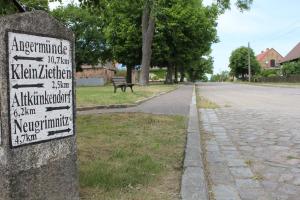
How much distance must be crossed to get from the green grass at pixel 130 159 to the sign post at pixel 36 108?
2.96 feet

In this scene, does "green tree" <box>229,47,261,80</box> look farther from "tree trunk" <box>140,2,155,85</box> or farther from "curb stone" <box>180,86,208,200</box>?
"curb stone" <box>180,86,208,200</box>

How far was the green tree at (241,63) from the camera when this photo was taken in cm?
11100

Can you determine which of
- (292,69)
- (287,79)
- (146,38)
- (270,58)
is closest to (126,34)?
(146,38)

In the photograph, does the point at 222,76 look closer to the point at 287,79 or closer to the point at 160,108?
the point at 287,79

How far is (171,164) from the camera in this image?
6312 mm

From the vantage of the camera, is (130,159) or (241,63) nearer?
(130,159)

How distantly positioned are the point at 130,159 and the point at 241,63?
365 ft

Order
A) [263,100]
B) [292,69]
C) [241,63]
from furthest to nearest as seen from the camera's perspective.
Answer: [241,63], [292,69], [263,100]

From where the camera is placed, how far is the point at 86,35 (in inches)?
2367

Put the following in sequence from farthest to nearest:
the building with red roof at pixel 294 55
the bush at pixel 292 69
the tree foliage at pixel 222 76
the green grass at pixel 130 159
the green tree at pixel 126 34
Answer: the tree foliage at pixel 222 76
the building with red roof at pixel 294 55
the bush at pixel 292 69
the green tree at pixel 126 34
the green grass at pixel 130 159

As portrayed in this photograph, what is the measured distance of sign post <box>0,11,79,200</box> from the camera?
3432 mm

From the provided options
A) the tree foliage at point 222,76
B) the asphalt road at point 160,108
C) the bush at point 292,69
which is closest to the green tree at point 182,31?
the bush at point 292,69

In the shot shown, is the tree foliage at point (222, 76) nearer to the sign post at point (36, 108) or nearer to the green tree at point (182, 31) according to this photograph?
the green tree at point (182, 31)

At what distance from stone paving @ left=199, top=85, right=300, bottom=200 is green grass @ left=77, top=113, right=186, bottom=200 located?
0.53 metres
